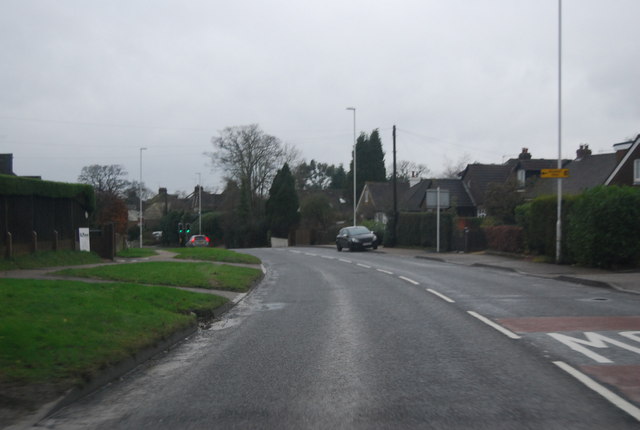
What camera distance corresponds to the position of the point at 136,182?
3479 inches

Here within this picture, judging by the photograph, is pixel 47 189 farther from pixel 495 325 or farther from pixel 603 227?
pixel 603 227

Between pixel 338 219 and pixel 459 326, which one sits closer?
pixel 459 326

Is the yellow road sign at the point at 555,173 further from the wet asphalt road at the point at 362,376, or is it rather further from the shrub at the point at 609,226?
the wet asphalt road at the point at 362,376

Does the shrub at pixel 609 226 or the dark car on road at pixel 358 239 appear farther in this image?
the dark car on road at pixel 358 239

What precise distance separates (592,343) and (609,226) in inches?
473

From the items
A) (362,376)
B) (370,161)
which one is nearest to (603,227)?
(362,376)

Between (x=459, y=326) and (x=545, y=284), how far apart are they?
7744 millimetres

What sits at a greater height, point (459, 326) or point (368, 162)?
point (368, 162)

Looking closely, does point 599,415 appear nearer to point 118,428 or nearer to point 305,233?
point 118,428

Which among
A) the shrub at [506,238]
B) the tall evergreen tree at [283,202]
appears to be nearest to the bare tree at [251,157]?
the tall evergreen tree at [283,202]

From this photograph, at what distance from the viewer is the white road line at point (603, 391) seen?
5.61 m

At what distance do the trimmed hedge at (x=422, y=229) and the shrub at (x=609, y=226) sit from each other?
15742 mm

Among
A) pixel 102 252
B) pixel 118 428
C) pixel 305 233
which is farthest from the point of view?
pixel 305 233

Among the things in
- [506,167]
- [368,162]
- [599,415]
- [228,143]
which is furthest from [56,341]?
[368,162]
